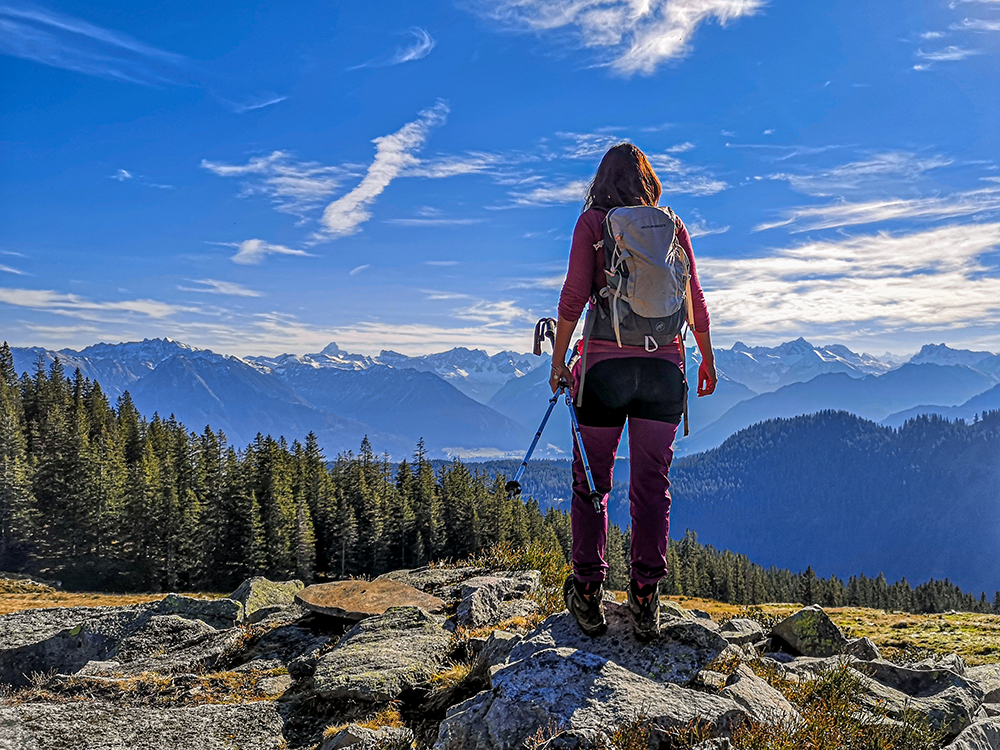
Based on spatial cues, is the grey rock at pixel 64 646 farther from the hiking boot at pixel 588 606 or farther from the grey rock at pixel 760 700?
the grey rock at pixel 760 700

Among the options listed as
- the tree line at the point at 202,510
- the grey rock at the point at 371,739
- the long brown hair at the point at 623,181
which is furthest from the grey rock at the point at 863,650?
the tree line at the point at 202,510

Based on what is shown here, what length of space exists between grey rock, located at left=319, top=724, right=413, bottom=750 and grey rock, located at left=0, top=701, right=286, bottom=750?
5.07ft

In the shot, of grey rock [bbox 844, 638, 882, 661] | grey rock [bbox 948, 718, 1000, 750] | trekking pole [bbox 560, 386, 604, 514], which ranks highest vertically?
trekking pole [bbox 560, 386, 604, 514]

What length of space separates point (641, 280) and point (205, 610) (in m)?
16.1

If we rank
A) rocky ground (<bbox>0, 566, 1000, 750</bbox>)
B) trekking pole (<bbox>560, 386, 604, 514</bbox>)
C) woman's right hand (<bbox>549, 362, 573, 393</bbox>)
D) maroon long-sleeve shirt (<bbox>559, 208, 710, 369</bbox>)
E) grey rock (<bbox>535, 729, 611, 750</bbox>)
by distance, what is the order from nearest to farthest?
grey rock (<bbox>535, 729, 611, 750</bbox>) < rocky ground (<bbox>0, 566, 1000, 750</bbox>) < maroon long-sleeve shirt (<bbox>559, 208, 710, 369</bbox>) < trekking pole (<bbox>560, 386, 604, 514</bbox>) < woman's right hand (<bbox>549, 362, 573, 393</bbox>)

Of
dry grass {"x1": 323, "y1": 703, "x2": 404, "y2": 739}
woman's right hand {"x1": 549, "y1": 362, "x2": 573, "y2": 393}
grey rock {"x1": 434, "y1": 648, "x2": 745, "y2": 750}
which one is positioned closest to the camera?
grey rock {"x1": 434, "y1": 648, "x2": 745, "y2": 750}

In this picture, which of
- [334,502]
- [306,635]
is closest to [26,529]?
[334,502]

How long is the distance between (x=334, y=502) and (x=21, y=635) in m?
59.9

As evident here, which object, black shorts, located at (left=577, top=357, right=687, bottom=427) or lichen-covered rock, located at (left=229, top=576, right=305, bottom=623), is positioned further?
lichen-covered rock, located at (left=229, top=576, right=305, bottom=623)

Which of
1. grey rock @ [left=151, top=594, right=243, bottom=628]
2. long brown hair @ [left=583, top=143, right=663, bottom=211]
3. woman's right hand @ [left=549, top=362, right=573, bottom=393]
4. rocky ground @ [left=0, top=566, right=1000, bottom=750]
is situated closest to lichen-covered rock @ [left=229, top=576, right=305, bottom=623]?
grey rock @ [left=151, top=594, right=243, bottom=628]

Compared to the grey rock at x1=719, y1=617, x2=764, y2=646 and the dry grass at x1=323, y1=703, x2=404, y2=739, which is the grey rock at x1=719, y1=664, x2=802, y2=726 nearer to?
the dry grass at x1=323, y1=703, x2=404, y2=739

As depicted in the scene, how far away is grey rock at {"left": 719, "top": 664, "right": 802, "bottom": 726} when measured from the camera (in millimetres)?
5637

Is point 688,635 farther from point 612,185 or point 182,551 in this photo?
point 182,551

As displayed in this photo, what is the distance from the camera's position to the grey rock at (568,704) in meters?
5.16
